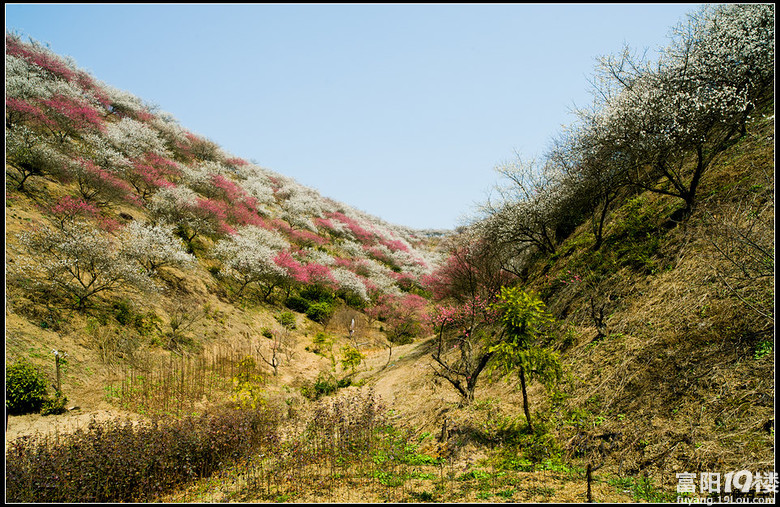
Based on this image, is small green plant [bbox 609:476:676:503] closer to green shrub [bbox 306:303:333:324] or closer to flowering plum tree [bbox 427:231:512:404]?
flowering plum tree [bbox 427:231:512:404]

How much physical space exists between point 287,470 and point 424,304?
2012 cm

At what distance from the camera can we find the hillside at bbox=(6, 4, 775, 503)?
4820 millimetres

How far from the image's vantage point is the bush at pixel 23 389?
292 inches

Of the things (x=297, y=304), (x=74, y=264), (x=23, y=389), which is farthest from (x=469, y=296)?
(x=74, y=264)

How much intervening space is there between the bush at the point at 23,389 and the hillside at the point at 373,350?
23 centimetres

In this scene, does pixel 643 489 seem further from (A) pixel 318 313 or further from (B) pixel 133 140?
(B) pixel 133 140

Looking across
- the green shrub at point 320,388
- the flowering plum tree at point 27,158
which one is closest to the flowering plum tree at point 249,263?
the flowering plum tree at point 27,158

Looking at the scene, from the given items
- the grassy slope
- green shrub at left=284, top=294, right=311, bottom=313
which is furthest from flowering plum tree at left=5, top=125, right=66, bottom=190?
green shrub at left=284, top=294, right=311, bottom=313

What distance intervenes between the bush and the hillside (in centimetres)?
23

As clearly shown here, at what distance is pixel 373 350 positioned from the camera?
1967 centimetres

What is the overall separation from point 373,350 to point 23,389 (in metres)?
14.6

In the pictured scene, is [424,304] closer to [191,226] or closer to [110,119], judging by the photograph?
[191,226]

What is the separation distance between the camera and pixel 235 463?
615cm

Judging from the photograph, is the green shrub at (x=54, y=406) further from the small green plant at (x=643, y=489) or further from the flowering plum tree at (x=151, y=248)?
the small green plant at (x=643, y=489)
